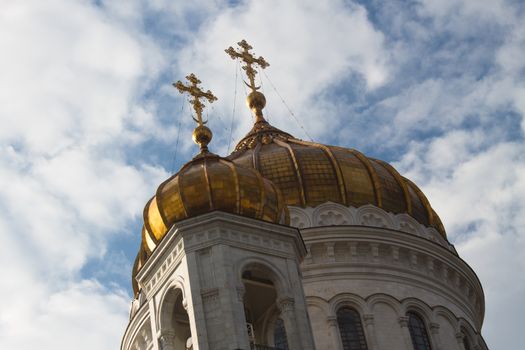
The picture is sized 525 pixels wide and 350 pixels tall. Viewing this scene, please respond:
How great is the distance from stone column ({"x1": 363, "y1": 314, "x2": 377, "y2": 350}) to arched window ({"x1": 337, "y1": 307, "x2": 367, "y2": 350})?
15 centimetres

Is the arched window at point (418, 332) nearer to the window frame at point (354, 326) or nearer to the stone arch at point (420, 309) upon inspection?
the stone arch at point (420, 309)

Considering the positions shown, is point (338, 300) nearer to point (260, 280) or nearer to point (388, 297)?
point (388, 297)

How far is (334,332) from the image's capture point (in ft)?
82.5

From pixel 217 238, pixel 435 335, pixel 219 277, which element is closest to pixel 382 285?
pixel 435 335

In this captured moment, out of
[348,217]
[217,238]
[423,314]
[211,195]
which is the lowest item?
[217,238]

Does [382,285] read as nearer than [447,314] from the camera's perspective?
Yes

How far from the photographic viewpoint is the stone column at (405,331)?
83.9 ft

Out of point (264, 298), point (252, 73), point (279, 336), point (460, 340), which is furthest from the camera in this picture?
point (252, 73)

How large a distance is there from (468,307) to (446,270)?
1173mm

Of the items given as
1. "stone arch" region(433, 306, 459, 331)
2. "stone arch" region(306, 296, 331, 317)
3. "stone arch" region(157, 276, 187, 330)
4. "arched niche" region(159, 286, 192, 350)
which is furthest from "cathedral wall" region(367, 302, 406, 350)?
"stone arch" region(157, 276, 187, 330)

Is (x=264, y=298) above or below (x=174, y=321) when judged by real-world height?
above

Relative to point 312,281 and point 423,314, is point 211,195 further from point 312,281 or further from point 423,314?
point 423,314

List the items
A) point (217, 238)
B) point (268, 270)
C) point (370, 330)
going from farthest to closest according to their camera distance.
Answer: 1. point (370, 330)
2. point (268, 270)
3. point (217, 238)

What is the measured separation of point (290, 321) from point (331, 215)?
296 inches
